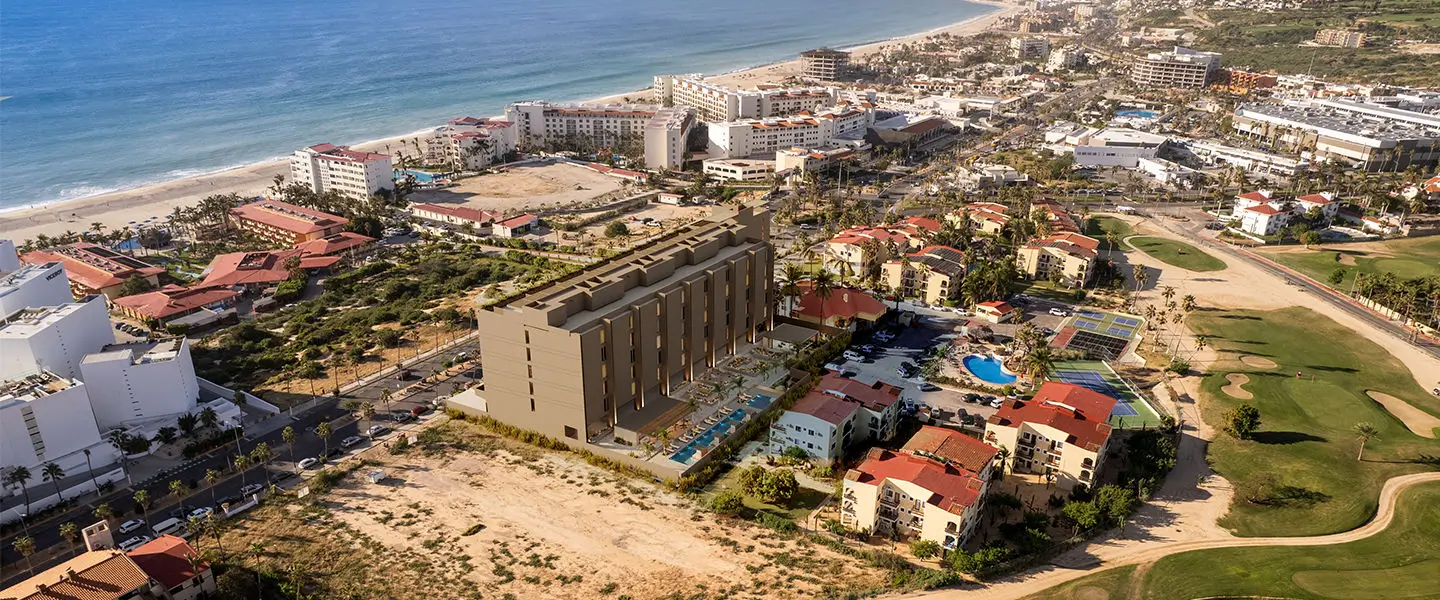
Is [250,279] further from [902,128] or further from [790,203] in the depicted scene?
[902,128]

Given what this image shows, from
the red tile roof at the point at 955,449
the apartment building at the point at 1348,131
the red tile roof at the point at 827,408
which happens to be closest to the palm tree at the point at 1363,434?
the red tile roof at the point at 955,449

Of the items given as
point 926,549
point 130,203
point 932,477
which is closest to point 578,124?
point 130,203

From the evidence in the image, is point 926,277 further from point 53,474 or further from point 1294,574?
point 53,474

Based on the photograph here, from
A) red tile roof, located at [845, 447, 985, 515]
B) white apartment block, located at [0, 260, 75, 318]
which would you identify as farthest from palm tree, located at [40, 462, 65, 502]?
red tile roof, located at [845, 447, 985, 515]

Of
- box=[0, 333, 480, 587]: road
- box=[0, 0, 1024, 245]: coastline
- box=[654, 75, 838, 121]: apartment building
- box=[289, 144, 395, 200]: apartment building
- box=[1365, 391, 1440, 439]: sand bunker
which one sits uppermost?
box=[654, 75, 838, 121]: apartment building

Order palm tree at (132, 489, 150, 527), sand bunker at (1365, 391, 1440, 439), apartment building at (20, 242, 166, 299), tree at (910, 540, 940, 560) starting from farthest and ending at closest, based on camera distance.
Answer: apartment building at (20, 242, 166, 299), sand bunker at (1365, 391, 1440, 439), palm tree at (132, 489, 150, 527), tree at (910, 540, 940, 560)

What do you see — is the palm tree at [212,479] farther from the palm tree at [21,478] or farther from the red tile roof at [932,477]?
the red tile roof at [932,477]

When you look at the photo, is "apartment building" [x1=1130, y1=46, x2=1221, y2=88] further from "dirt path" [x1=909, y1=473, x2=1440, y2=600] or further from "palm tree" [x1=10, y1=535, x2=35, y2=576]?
"palm tree" [x1=10, y1=535, x2=35, y2=576]
